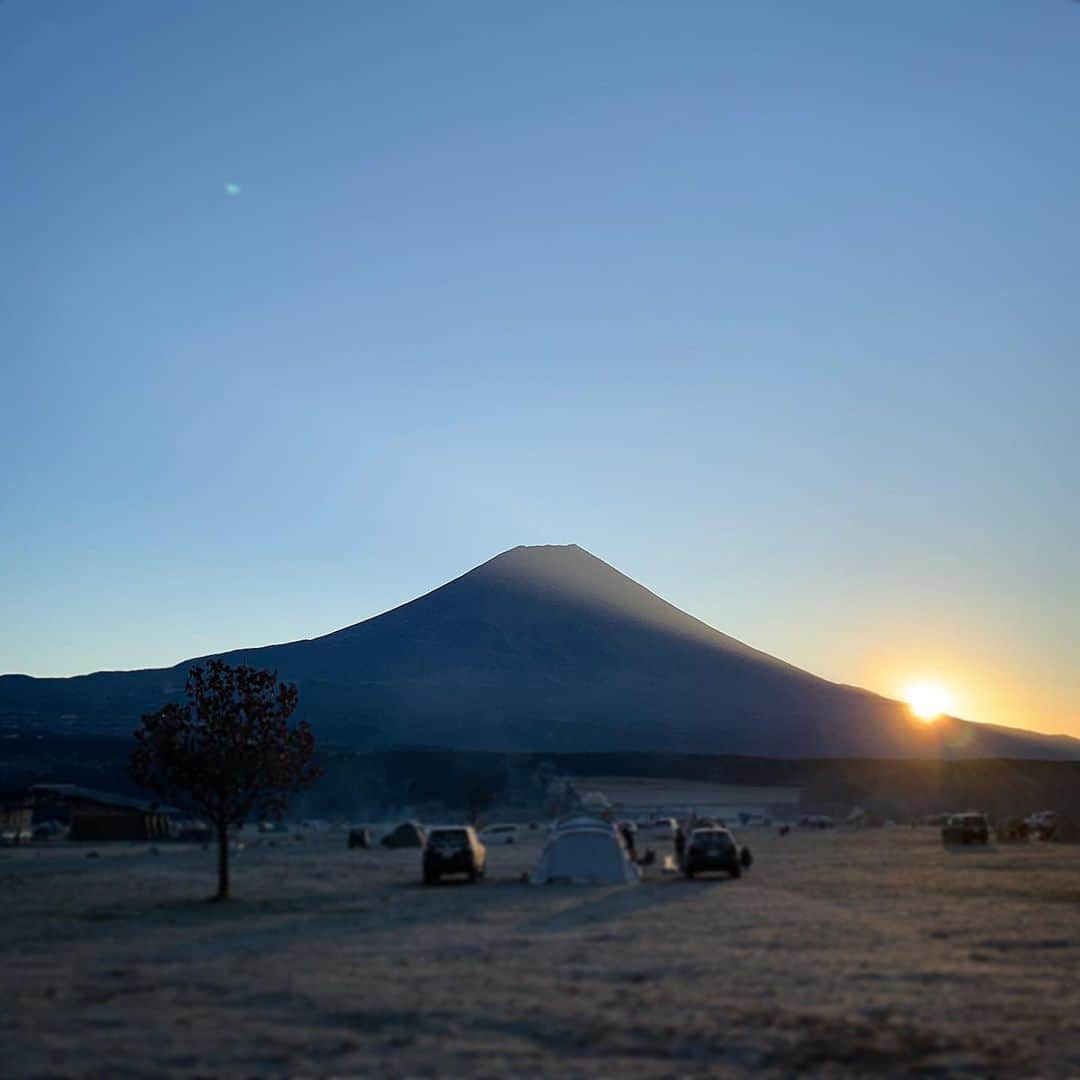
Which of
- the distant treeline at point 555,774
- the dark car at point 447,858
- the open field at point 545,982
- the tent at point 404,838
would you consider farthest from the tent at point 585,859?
the distant treeline at point 555,774

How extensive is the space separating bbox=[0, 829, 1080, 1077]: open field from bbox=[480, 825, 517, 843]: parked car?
40.6 meters

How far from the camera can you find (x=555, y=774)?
14688 centimetres

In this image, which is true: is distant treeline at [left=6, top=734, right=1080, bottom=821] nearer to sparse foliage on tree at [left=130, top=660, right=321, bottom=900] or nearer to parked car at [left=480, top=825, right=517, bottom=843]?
parked car at [left=480, top=825, right=517, bottom=843]

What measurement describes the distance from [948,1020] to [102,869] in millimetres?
38049

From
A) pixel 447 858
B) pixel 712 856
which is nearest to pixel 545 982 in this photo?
pixel 447 858

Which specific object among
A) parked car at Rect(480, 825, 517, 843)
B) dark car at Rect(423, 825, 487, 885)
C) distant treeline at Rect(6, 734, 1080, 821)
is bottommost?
parked car at Rect(480, 825, 517, 843)

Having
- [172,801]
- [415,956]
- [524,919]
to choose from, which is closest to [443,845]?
[172,801]

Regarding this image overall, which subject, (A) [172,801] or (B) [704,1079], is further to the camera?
(A) [172,801]

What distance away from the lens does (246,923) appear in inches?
1030

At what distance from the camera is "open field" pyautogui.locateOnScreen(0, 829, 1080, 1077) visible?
1284 centimetres

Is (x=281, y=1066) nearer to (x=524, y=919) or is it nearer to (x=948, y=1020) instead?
(x=948, y=1020)

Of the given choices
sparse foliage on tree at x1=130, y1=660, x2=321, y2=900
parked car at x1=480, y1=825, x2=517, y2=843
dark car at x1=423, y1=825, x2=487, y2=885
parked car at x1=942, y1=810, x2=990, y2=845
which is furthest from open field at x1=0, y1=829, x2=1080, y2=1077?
parked car at x1=480, y1=825, x2=517, y2=843

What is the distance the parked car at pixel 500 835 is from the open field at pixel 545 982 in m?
40.6

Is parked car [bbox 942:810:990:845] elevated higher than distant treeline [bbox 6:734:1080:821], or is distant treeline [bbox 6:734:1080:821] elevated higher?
distant treeline [bbox 6:734:1080:821]
